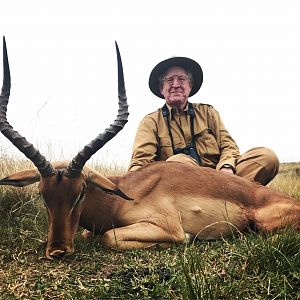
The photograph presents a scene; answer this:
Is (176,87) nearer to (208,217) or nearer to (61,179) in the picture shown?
(208,217)

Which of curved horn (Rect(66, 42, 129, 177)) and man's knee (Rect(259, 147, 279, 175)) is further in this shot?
man's knee (Rect(259, 147, 279, 175))

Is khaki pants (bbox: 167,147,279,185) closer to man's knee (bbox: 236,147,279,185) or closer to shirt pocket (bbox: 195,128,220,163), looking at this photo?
man's knee (bbox: 236,147,279,185)

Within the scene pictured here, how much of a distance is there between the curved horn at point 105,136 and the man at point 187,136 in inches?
79.9

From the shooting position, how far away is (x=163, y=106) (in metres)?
7.12

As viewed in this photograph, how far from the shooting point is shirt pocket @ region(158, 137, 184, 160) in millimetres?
6719

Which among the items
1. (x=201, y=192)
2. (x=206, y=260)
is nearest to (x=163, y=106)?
(x=201, y=192)

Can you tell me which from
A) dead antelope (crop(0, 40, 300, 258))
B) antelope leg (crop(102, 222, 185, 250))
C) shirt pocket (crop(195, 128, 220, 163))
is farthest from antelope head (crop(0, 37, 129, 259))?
shirt pocket (crop(195, 128, 220, 163))

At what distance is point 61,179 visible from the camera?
13.4 ft

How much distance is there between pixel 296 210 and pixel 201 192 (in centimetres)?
103

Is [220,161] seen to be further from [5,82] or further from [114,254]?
[5,82]

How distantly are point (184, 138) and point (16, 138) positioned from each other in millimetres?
3158

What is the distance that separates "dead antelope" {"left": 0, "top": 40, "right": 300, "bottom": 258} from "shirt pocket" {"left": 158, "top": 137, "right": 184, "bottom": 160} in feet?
4.99

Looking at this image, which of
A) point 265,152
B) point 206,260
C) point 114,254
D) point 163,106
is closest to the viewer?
point 206,260

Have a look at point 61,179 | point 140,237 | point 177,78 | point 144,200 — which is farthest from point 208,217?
point 177,78
